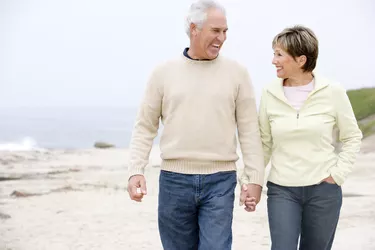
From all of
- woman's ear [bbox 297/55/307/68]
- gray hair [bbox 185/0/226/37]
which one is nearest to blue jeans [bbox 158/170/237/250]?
woman's ear [bbox 297/55/307/68]

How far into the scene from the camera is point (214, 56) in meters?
4.47

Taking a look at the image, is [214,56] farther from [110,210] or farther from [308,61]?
[110,210]

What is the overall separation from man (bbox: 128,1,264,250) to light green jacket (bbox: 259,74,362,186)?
0.12 m

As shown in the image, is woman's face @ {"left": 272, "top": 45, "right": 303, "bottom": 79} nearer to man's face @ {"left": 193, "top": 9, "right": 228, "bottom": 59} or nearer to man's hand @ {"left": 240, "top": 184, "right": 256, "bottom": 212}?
man's face @ {"left": 193, "top": 9, "right": 228, "bottom": 59}

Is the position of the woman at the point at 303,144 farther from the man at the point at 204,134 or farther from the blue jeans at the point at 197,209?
the blue jeans at the point at 197,209

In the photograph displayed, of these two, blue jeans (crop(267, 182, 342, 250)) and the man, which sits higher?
the man

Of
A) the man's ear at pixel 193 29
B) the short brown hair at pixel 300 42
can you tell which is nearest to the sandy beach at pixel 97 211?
the short brown hair at pixel 300 42

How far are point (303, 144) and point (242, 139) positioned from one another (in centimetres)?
38

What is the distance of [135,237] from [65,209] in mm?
2827

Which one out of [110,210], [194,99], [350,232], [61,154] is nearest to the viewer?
[194,99]

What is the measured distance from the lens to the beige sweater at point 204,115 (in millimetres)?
4457

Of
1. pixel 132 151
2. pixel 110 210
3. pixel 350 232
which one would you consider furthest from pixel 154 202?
pixel 132 151

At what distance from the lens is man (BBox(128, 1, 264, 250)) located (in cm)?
444

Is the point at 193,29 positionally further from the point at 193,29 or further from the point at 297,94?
the point at 297,94
